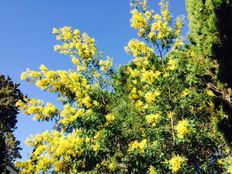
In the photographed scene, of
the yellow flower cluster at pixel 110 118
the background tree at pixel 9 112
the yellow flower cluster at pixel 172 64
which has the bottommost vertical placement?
the yellow flower cluster at pixel 110 118

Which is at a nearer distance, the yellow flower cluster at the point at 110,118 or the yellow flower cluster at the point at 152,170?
the yellow flower cluster at the point at 152,170

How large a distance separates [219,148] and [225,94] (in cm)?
388

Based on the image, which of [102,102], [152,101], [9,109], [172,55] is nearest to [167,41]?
[172,55]

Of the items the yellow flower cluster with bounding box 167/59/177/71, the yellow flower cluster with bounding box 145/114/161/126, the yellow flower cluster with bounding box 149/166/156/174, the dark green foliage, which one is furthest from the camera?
the yellow flower cluster with bounding box 167/59/177/71

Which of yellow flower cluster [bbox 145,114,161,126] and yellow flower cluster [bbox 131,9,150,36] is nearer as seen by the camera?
yellow flower cluster [bbox 145,114,161,126]

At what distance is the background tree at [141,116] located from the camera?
10.1m

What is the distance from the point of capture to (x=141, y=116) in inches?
445

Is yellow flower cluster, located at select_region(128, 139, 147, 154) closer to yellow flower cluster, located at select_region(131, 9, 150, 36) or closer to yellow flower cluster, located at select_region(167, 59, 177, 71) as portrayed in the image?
yellow flower cluster, located at select_region(167, 59, 177, 71)

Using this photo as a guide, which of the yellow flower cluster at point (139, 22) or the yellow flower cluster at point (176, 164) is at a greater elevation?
the yellow flower cluster at point (139, 22)

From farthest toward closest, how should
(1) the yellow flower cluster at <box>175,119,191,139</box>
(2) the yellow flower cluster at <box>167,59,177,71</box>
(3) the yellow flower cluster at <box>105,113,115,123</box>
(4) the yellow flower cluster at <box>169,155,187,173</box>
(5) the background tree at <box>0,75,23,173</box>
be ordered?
(5) the background tree at <box>0,75,23,173</box> → (2) the yellow flower cluster at <box>167,59,177,71</box> → (3) the yellow flower cluster at <box>105,113,115,123</box> → (1) the yellow flower cluster at <box>175,119,191,139</box> → (4) the yellow flower cluster at <box>169,155,187,173</box>

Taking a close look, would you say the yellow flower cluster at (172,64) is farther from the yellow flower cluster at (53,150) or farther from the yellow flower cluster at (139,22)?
the yellow flower cluster at (53,150)

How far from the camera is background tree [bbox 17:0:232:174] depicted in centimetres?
1010

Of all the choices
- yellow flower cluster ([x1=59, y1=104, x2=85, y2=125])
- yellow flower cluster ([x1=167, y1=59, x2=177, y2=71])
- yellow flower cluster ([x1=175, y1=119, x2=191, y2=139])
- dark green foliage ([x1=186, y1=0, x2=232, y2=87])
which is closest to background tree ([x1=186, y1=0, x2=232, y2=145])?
dark green foliage ([x1=186, y1=0, x2=232, y2=87])

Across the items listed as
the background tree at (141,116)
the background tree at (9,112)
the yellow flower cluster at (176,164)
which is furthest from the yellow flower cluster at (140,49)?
the background tree at (9,112)
